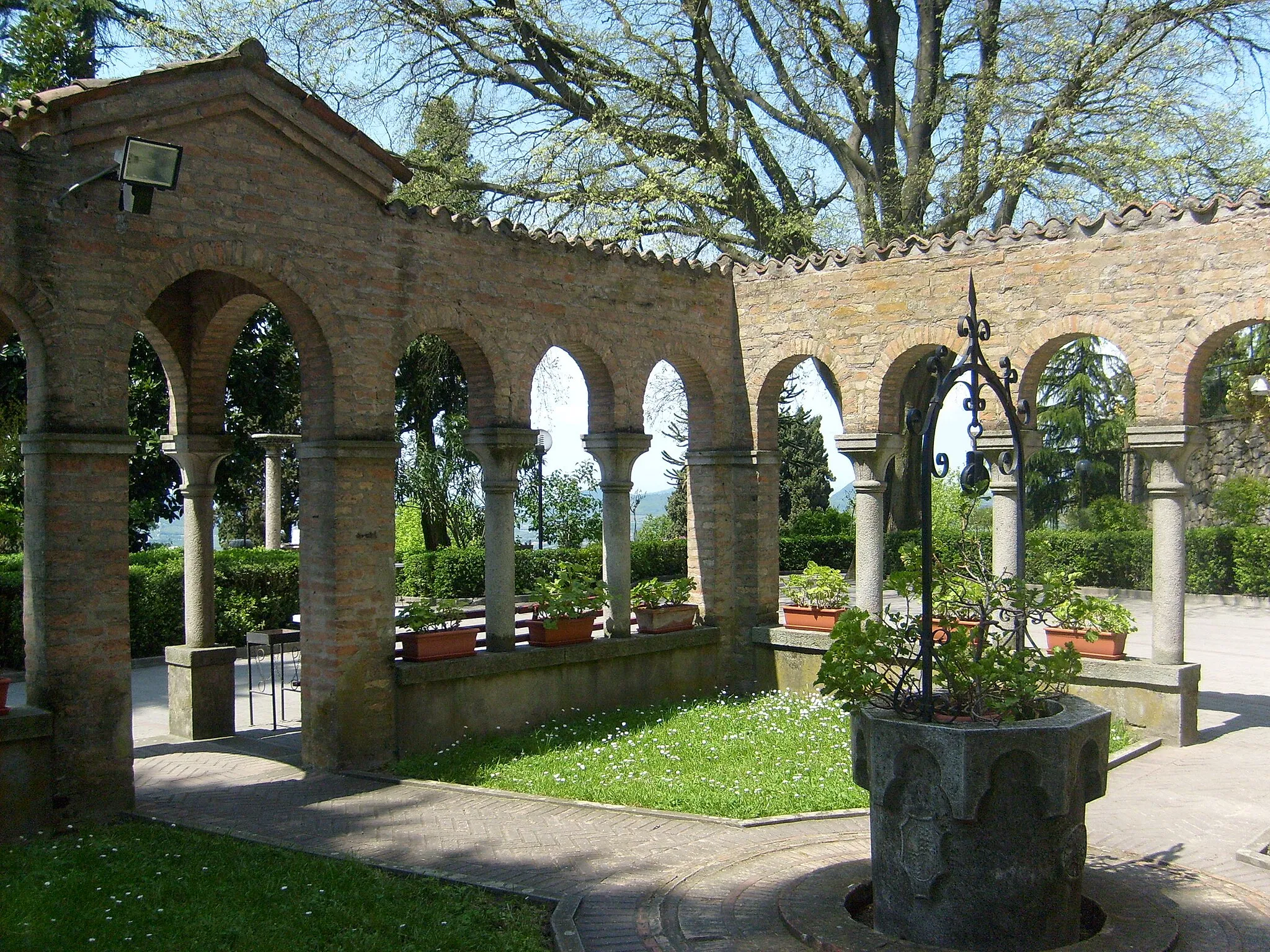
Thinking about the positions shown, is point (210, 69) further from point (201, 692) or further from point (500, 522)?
point (201, 692)

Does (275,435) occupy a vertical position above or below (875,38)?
below

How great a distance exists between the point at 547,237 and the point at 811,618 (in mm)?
4957

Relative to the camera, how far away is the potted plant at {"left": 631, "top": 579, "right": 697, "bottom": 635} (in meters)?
12.1

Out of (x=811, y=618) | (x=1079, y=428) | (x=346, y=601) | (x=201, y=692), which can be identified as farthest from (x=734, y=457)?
(x=1079, y=428)

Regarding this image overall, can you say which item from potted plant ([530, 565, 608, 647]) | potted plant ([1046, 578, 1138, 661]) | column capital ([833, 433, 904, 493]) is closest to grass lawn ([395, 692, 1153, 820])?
potted plant ([1046, 578, 1138, 661])

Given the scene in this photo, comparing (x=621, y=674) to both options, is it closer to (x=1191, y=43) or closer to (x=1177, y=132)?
(x=1177, y=132)

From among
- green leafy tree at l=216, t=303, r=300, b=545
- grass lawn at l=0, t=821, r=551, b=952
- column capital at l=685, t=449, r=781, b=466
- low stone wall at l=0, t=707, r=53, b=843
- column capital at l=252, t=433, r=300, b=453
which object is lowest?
grass lawn at l=0, t=821, r=551, b=952

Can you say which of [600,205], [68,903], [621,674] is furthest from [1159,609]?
[600,205]

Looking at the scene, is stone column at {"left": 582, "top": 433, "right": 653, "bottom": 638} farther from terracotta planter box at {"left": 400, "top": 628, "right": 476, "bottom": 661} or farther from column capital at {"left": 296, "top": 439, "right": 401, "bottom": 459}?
column capital at {"left": 296, "top": 439, "right": 401, "bottom": 459}

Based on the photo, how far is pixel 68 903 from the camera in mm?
5875

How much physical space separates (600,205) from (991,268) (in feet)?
33.1

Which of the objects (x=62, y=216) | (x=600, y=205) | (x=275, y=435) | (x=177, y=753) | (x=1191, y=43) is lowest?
(x=177, y=753)

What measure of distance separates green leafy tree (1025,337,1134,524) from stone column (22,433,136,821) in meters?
28.6

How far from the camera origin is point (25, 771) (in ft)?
24.5
